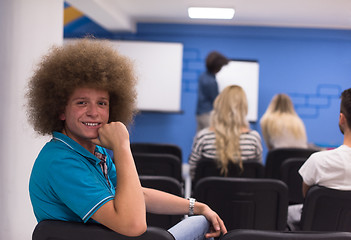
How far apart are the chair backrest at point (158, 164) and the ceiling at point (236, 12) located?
9.80 feet

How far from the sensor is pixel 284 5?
233 inches

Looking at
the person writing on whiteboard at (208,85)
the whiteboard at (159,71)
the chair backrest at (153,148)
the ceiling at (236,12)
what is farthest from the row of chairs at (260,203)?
the whiteboard at (159,71)

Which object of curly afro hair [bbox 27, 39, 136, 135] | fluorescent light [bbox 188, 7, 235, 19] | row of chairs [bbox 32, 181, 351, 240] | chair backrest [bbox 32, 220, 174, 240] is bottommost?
row of chairs [bbox 32, 181, 351, 240]

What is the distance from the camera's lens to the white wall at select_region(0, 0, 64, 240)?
2689 millimetres

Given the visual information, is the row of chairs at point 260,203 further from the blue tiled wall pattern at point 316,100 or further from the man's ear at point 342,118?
the blue tiled wall pattern at point 316,100

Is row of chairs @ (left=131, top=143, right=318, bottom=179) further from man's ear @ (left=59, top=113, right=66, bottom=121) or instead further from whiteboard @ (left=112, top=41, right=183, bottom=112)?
whiteboard @ (left=112, top=41, right=183, bottom=112)

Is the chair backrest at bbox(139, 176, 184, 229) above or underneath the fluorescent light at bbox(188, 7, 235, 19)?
underneath

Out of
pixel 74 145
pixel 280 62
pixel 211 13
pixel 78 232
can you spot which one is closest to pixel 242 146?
pixel 74 145

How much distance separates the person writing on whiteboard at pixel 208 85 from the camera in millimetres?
6055

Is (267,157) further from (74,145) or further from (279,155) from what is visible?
(74,145)

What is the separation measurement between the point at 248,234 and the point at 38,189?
0.66m

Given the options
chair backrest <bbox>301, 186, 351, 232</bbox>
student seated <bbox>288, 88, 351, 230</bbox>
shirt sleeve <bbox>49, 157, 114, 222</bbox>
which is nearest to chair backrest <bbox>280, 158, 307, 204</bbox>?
student seated <bbox>288, 88, 351, 230</bbox>

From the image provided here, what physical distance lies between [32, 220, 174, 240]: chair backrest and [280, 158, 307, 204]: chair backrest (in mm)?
1873

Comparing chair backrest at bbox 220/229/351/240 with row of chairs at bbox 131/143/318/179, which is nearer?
chair backrest at bbox 220/229/351/240
